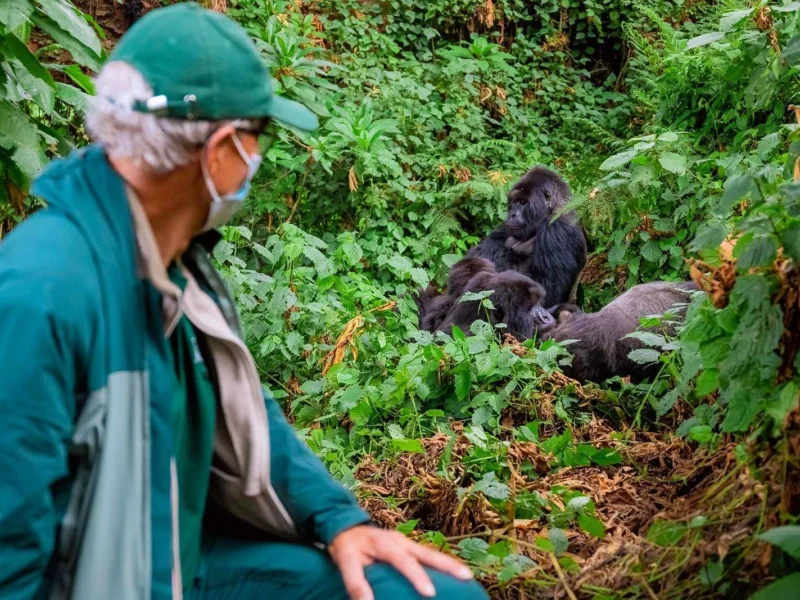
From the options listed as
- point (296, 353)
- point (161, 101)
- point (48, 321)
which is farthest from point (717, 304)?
point (296, 353)

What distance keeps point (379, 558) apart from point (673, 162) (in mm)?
3995

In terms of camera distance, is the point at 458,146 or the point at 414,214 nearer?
the point at 414,214

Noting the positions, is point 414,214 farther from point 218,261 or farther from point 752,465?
point 752,465

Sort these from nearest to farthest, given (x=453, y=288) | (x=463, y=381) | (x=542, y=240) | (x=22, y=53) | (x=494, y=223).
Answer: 1. (x=22, y=53)
2. (x=463, y=381)
3. (x=453, y=288)
4. (x=542, y=240)
5. (x=494, y=223)

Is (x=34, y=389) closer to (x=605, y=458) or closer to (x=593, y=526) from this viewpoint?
(x=593, y=526)

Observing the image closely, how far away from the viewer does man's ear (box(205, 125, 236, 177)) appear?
1663 millimetres

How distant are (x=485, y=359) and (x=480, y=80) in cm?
535

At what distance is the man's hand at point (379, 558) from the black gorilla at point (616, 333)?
9.25 feet

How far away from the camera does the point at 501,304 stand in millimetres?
5508

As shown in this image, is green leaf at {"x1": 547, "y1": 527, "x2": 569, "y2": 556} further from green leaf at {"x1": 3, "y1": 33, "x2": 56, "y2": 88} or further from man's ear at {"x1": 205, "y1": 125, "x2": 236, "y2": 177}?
green leaf at {"x1": 3, "y1": 33, "x2": 56, "y2": 88}

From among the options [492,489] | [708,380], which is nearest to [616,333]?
[492,489]

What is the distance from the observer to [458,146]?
26.4ft

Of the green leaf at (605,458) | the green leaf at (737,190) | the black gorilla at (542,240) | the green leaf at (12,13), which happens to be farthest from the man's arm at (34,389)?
the black gorilla at (542,240)

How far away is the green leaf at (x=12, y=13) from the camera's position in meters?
2.91
